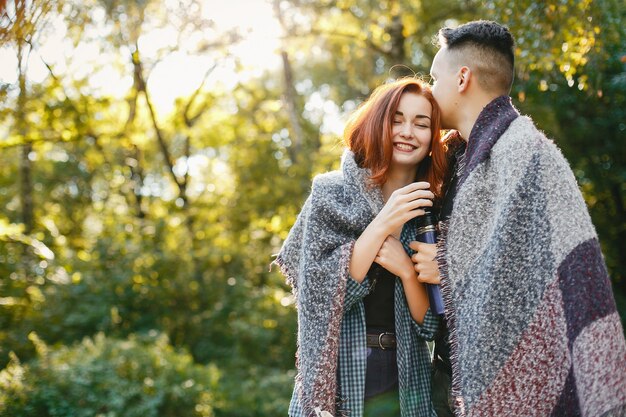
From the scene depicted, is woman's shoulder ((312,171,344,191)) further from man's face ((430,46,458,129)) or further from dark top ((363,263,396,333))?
man's face ((430,46,458,129))

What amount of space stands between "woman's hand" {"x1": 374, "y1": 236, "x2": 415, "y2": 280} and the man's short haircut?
68cm

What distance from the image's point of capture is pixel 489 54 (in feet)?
7.50

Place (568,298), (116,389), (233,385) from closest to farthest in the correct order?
(568,298)
(116,389)
(233,385)

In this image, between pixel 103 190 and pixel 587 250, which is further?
pixel 103 190

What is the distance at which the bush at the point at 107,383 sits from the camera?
190 inches

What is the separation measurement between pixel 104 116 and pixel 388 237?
9598mm

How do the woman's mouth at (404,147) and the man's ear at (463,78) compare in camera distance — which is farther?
the woman's mouth at (404,147)

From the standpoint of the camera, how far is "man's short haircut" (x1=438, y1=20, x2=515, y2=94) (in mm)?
2275

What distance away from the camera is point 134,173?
10.8 m

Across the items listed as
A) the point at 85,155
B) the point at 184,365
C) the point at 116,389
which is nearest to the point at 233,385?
the point at 184,365

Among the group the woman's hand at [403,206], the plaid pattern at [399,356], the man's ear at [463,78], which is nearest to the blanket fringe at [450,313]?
the woman's hand at [403,206]

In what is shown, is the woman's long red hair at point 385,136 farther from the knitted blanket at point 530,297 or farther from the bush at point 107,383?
the bush at point 107,383

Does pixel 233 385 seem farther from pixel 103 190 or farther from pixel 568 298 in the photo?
pixel 103 190

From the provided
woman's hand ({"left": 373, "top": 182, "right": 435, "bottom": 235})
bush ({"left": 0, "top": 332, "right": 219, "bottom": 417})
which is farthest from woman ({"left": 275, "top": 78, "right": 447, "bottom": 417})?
bush ({"left": 0, "top": 332, "right": 219, "bottom": 417})
